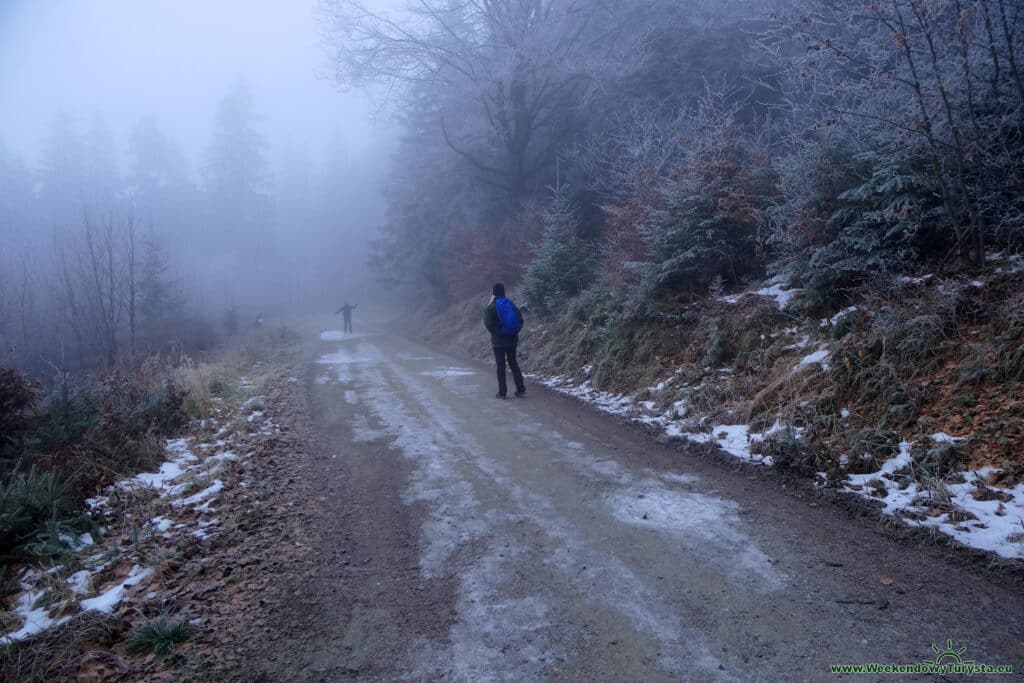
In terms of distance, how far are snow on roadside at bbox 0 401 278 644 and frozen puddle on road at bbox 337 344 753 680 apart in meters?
2.28

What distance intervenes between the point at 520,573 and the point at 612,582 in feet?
2.22

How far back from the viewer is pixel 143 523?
5.53 m

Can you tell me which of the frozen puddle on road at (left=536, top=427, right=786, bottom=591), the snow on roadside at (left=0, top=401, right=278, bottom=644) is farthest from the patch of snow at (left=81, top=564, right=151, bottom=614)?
the frozen puddle on road at (left=536, top=427, right=786, bottom=591)

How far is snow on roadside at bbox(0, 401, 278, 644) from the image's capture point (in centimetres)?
425

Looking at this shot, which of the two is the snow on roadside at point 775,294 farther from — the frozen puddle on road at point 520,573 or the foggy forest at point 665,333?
the frozen puddle on road at point 520,573

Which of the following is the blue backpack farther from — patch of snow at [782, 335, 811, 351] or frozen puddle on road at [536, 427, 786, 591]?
patch of snow at [782, 335, 811, 351]

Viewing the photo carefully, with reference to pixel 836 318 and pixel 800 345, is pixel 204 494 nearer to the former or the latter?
pixel 800 345

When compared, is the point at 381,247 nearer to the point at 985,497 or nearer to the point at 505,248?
the point at 505,248

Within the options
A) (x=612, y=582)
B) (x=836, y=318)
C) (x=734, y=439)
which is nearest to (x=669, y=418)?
(x=734, y=439)

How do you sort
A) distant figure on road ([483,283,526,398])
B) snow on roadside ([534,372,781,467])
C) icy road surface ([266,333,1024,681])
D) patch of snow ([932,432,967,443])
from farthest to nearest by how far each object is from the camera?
distant figure on road ([483,283,526,398])
snow on roadside ([534,372,781,467])
patch of snow ([932,432,967,443])
icy road surface ([266,333,1024,681])

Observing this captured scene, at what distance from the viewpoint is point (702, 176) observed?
10.3 m

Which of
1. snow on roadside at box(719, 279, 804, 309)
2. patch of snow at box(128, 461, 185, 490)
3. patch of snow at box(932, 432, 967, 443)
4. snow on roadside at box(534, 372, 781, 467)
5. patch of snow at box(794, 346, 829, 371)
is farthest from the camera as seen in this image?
snow on roadside at box(719, 279, 804, 309)

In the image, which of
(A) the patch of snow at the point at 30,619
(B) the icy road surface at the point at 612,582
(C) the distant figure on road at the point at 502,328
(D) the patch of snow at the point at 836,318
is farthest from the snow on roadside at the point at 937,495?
(A) the patch of snow at the point at 30,619

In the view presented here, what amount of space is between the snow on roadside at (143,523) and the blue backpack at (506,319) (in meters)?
4.95
